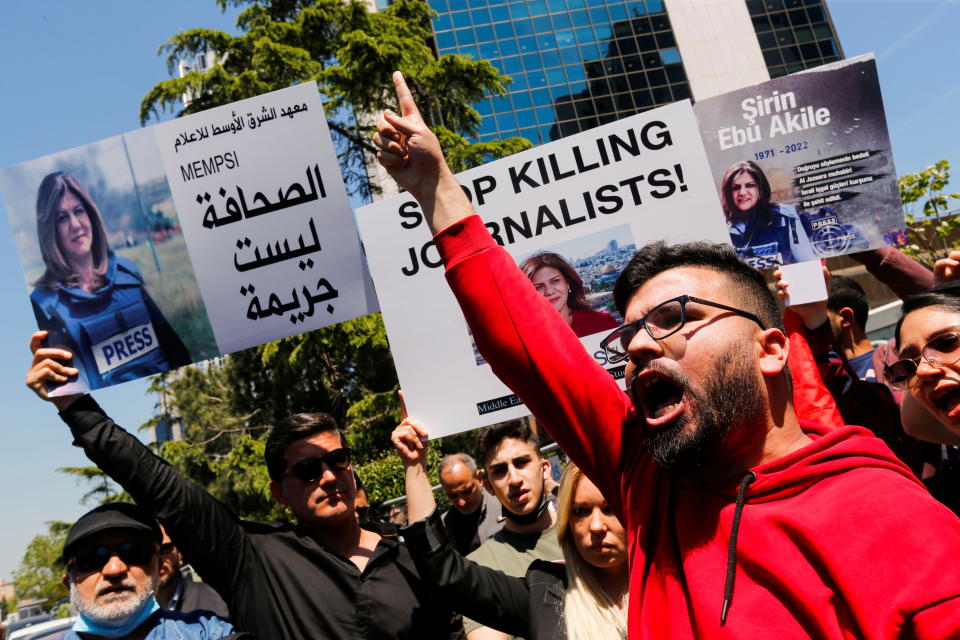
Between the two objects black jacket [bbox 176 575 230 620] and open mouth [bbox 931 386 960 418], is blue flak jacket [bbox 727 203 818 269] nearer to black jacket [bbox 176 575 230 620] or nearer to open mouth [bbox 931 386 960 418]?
open mouth [bbox 931 386 960 418]

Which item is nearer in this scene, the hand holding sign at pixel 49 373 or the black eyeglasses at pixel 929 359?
the black eyeglasses at pixel 929 359

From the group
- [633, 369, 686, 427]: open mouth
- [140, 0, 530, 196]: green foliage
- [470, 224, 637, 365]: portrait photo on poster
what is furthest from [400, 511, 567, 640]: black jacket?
[140, 0, 530, 196]: green foliage

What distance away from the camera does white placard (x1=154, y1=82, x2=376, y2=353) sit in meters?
3.26

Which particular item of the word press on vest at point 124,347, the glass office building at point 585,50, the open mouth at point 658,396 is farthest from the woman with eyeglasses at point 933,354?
the glass office building at point 585,50

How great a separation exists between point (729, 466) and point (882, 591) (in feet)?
1.38

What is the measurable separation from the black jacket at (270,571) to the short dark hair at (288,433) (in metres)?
0.27

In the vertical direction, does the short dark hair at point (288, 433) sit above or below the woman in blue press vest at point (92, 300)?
below

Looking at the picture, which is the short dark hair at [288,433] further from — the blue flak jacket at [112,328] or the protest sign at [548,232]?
the blue flak jacket at [112,328]

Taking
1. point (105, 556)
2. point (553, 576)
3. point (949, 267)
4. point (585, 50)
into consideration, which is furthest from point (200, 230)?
point (585, 50)

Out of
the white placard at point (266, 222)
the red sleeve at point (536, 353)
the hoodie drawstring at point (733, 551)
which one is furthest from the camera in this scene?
the white placard at point (266, 222)

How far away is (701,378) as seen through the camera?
5.01ft

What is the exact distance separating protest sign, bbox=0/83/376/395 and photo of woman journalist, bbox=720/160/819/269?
5.44ft

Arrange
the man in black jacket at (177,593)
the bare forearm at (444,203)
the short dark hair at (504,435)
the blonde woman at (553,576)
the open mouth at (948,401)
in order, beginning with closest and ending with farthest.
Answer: the bare forearm at (444,203) < the open mouth at (948,401) < the blonde woman at (553,576) < the short dark hair at (504,435) < the man in black jacket at (177,593)

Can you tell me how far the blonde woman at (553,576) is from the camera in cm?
250
